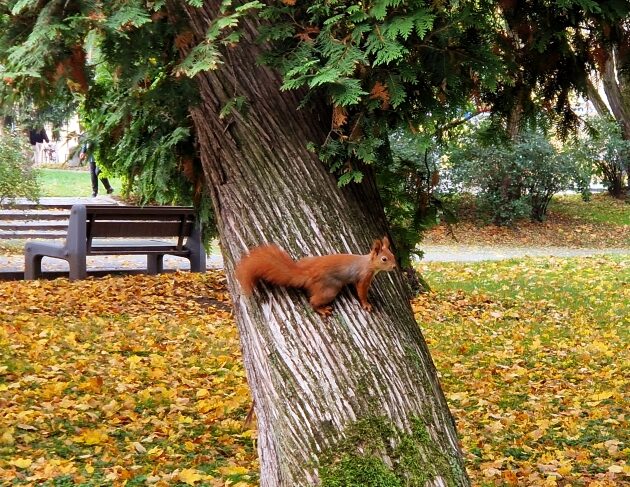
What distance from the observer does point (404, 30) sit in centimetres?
313

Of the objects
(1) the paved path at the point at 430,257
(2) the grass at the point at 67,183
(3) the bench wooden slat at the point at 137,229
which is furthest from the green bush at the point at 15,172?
(3) the bench wooden slat at the point at 137,229

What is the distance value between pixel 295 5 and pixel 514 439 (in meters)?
3.52

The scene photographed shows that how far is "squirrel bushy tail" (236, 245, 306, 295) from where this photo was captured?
138 inches

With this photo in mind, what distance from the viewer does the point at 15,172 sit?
666 inches

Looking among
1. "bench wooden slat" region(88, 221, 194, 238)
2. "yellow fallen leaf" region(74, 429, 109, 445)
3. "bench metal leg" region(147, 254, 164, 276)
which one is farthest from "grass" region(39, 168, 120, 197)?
"yellow fallen leaf" region(74, 429, 109, 445)

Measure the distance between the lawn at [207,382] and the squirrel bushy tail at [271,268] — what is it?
5.03 ft

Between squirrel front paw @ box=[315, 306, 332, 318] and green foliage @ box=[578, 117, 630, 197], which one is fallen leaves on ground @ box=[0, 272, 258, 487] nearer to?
squirrel front paw @ box=[315, 306, 332, 318]

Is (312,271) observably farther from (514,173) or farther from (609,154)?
(609,154)

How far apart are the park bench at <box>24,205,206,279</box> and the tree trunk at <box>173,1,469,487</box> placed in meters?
7.11

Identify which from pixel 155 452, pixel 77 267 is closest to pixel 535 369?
pixel 155 452

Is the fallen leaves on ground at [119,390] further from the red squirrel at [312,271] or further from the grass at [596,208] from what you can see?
the grass at [596,208]

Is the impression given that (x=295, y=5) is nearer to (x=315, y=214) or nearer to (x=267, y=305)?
(x=315, y=214)

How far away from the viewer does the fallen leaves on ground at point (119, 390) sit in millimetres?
4823

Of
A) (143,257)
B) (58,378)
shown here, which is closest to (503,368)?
(58,378)
